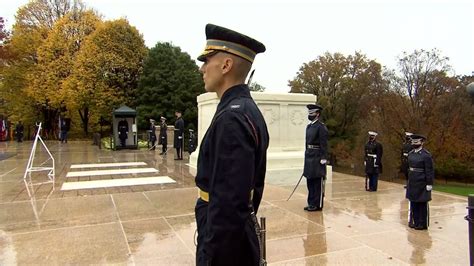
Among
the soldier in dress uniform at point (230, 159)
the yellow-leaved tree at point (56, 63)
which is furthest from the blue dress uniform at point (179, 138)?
the yellow-leaved tree at point (56, 63)

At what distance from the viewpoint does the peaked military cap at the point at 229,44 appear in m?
2.14

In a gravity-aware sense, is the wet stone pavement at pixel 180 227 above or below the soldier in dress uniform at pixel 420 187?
below

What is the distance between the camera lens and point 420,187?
18.9 feet

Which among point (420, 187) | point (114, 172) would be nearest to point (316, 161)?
point (420, 187)

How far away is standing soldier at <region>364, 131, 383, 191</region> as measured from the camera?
926 cm

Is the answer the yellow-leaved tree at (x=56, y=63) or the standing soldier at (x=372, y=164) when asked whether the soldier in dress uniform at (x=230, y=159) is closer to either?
the standing soldier at (x=372, y=164)

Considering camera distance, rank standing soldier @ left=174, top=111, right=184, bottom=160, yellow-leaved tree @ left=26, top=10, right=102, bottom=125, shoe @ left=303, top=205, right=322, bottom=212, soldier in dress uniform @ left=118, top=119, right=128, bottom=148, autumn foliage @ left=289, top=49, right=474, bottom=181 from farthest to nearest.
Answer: yellow-leaved tree @ left=26, top=10, right=102, bottom=125, autumn foliage @ left=289, top=49, right=474, bottom=181, soldier in dress uniform @ left=118, top=119, right=128, bottom=148, standing soldier @ left=174, top=111, right=184, bottom=160, shoe @ left=303, top=205, right=322, bottom=212

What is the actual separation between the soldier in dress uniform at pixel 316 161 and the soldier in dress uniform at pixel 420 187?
5.13 ft

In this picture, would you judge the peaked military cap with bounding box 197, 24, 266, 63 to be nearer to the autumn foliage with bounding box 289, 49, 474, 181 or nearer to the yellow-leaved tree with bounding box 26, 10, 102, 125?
the autumn foliage with bounding box 289, 49, 474, 181

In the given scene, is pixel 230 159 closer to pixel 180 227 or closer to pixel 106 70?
pixel 180 227

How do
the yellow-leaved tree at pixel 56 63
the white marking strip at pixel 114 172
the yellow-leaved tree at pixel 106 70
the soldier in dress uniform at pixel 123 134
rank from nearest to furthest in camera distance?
the white marking strip at pixel 114 172, the soldier in dress uniform at pixel 123 134, the yellow-leaved tree at pixel 106 70, the yellow-leaved tree at pixel 56 63

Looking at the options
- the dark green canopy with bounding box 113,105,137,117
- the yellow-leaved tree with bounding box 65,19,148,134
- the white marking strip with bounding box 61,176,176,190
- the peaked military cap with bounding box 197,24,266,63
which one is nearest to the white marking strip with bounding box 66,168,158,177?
the white marking strip with bounding box 61,176,176,190

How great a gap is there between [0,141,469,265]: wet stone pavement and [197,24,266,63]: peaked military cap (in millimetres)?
2833

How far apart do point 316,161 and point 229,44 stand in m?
5.22
